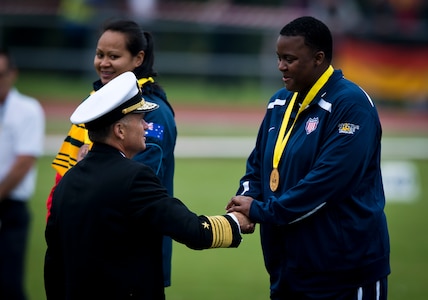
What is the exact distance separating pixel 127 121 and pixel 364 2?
21.4m

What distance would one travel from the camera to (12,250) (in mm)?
7156

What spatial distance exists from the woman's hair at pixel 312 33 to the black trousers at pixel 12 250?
331 centimetres

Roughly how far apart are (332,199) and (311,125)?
45 centimetres

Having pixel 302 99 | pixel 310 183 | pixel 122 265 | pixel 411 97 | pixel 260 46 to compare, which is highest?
pixel 260 46

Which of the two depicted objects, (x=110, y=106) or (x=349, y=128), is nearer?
(x=110, y=106)

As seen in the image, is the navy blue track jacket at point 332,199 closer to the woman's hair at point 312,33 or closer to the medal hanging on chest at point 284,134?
the medal hanging on chest at point 284,134

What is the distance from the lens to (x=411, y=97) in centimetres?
2041

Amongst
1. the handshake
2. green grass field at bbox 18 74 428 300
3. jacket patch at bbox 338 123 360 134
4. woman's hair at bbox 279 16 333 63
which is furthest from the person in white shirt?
jacket patch at bbox 338 123 360 134

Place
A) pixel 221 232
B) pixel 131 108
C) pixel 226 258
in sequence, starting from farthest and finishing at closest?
pixel 226 258, pixel 221 232, pixel 131 108

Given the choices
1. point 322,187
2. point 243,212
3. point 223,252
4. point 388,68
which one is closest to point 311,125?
point 322,187

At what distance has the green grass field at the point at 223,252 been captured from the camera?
29.3 ft

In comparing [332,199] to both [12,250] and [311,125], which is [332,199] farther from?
[12,250]

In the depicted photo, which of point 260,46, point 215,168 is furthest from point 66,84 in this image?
point 215,168

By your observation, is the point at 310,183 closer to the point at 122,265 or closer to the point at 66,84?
the point at 122,265
